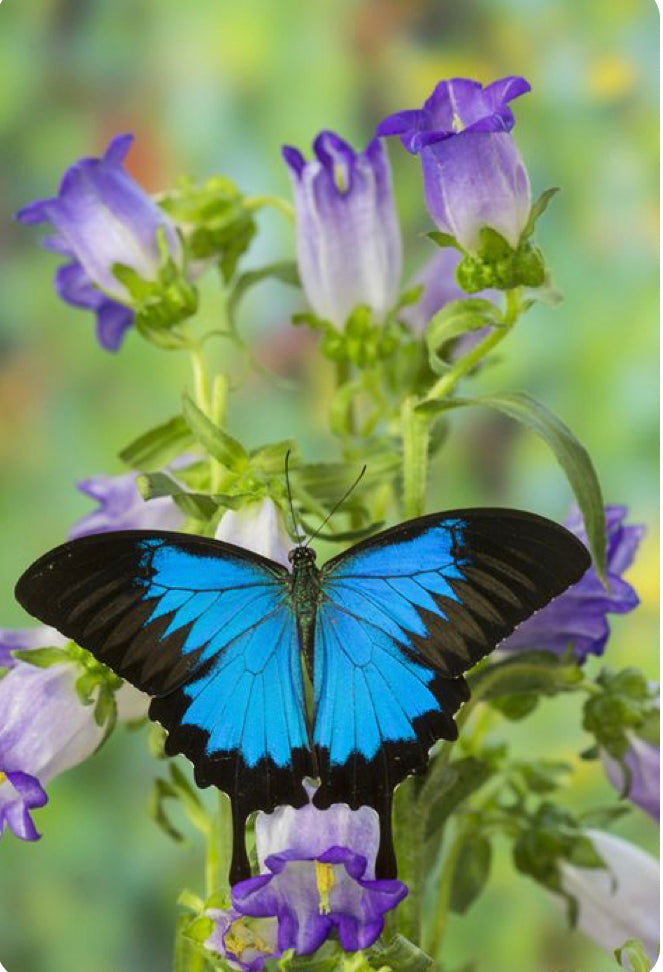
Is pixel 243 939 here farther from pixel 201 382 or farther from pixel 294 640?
pixel 201 382

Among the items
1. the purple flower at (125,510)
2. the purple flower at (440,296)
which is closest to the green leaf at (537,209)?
the purple flower at (440,296)

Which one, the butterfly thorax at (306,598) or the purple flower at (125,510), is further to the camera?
the purple flower at (125,510)

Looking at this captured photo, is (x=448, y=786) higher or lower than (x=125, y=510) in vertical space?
lower

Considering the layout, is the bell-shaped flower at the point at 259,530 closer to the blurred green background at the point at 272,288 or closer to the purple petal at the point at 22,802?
the purple petal at the point at 22,802

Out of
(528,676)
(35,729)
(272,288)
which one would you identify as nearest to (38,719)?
(35,729)

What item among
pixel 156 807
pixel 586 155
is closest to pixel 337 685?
pixel 156 807

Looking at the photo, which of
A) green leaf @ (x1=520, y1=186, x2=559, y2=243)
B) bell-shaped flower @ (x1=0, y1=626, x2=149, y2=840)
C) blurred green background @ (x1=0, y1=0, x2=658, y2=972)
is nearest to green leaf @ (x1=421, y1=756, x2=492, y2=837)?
bell-shaped flower @ (x1=0, y1=626, x2=149, y2=840)

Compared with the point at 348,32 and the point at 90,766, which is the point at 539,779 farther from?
the point at 348,32
